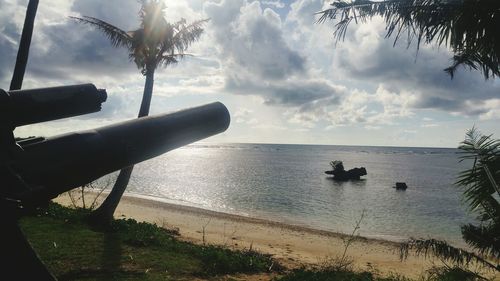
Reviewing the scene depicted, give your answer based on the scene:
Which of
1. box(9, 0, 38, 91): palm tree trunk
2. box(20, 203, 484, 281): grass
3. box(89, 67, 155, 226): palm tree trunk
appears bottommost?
box(20, 203, 484, 281): grass

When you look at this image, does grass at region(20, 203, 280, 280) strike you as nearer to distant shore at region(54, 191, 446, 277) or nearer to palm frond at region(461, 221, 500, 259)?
distant shore at region(54, 191, 446, 277)

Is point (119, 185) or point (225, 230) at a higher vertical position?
point (119, 185)

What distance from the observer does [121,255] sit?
29.7 ft

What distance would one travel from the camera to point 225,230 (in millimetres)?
22516

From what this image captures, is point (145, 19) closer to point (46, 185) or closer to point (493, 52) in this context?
point (493, 52)

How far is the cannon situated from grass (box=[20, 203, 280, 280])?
238 inches

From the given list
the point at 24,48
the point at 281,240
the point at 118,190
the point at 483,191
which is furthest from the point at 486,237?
the point at 281,240

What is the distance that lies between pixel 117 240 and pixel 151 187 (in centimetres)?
4068

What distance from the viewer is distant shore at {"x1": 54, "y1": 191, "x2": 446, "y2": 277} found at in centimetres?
1620

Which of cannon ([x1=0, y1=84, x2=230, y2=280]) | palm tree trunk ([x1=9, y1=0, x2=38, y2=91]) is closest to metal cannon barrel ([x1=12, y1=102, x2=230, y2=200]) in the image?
cannon ([x1=0, y1=84, x2=230, y2=280])

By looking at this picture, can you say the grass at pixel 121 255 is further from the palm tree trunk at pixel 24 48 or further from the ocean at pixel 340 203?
the ocean at pixel 340 203

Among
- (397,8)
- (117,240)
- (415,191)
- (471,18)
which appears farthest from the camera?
(415,191)

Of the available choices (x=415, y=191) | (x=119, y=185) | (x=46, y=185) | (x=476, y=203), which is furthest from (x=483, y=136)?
(x=415, y=191)

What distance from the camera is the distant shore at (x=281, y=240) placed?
1620cm
